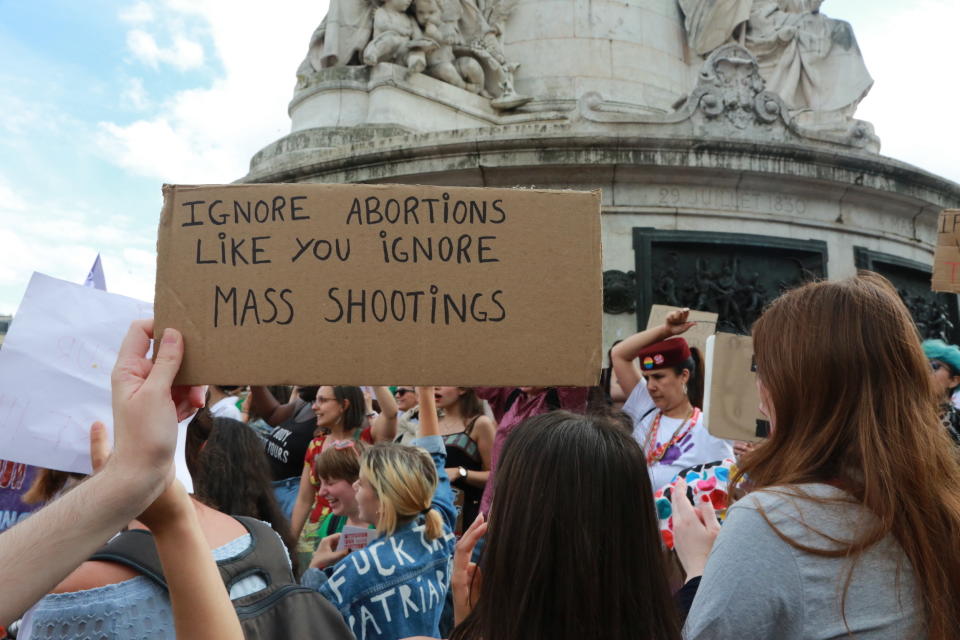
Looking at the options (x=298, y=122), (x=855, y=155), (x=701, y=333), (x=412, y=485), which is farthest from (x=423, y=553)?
(x=298, y=122)

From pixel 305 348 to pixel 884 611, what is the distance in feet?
3.78

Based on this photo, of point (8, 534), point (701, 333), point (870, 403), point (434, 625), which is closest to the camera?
point (8, 534)

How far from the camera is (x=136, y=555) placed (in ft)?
6.22

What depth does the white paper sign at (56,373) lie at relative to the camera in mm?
1959

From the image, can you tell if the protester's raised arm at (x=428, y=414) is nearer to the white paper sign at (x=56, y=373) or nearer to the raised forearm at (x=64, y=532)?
the white paper sign at (x=56, y=373)

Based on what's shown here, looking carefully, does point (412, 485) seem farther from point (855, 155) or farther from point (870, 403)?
point (855, 155)

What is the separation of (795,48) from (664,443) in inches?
480

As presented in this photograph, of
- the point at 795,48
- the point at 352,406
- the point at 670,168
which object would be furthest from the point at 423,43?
the point at 352,406

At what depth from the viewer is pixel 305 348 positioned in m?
1.76

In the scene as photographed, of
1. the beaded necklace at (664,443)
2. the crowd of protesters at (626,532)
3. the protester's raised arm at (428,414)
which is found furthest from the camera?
the beaded necklace at (664,443)

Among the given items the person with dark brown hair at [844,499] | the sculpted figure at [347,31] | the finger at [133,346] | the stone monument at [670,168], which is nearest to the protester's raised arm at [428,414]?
the person with dark brown hair at [844,499]

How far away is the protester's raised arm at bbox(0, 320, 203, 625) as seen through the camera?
116 centimetres

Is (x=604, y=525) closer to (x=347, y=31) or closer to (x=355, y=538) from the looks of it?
(x=355, y=538)

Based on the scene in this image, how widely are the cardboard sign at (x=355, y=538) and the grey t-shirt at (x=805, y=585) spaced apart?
7.71 feet
